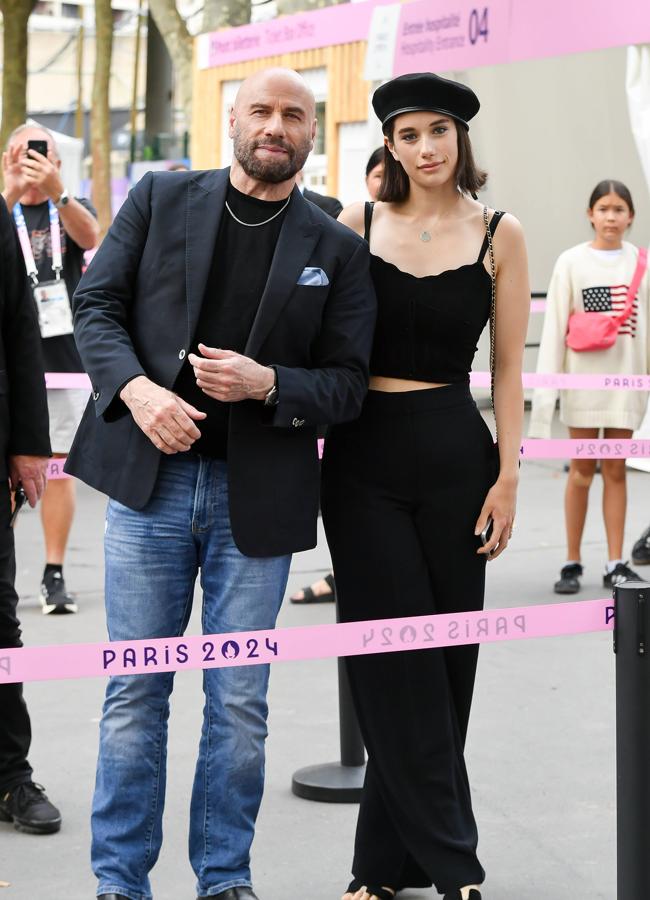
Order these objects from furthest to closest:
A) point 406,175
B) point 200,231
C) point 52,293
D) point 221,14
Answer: point 221,14 → point 52,293 → point 406,175 → point 200,231

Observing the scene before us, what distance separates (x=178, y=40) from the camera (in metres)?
21.6

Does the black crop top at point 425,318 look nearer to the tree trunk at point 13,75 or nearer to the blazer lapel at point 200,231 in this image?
the blazer lapel at point 200,231

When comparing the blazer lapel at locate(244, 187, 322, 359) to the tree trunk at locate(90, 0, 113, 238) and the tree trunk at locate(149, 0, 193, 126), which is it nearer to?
the tree trunk at locate(149, 0, 193, 126)

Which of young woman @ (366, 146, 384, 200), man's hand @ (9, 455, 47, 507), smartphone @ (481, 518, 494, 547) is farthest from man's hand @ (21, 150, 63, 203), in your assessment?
smartphone @ (481, 518, 494, 547)

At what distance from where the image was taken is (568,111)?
14.6m

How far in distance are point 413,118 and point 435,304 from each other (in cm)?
42

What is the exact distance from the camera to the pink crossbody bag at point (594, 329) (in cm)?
719

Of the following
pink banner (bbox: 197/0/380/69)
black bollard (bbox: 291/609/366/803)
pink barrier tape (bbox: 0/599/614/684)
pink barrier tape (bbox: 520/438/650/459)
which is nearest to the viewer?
pink barrier tape (bbox: 0/599/614/684)

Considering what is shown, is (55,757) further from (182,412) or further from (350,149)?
(350,149)

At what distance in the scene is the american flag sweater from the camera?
7.28 m

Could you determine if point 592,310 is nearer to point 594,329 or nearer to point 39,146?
point 594,329

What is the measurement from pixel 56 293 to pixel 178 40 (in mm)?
15848

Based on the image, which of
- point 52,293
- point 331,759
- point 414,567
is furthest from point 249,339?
point 52,293

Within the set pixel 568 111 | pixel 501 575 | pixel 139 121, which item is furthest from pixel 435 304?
pixel 139 121
